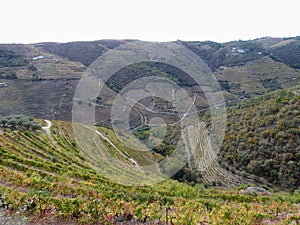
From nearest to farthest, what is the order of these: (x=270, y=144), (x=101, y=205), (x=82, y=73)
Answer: (x=101, y=205) → (x=270, y=144) → (x=82, y=73)

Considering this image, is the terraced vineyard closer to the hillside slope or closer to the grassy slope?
the grassy slope

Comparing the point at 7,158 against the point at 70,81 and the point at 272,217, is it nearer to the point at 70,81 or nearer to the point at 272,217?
the point at 272,217

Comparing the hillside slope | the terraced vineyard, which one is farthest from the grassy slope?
the hillside slope

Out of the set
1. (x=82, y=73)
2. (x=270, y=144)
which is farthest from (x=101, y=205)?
(x=82, y=73)

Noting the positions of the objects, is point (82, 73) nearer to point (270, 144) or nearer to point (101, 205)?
point (270, 144)

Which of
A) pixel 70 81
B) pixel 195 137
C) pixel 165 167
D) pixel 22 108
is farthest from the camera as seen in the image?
pixel 70 81

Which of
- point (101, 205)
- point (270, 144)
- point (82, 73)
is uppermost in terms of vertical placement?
point (82, 73)

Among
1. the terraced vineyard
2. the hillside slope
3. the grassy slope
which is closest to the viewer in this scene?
the terraced vineyard

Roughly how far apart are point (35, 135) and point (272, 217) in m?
20.7

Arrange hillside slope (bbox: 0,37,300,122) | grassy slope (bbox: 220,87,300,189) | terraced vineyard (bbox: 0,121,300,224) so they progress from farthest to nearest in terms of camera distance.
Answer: hillside slope (bbox: 0,37,300,122) < grassy slope (bbox: 220,87,300,189) < terraced vineyard (bbox: 0,121,300,224)

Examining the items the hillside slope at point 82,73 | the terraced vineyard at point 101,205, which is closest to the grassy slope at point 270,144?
the terraced vineyard at point 101,205

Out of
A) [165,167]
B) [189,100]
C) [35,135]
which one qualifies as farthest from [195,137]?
[189,100]

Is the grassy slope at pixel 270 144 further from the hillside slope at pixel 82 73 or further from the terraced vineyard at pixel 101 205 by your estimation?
the hillside slope at pixel 82 73

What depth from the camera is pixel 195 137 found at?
1292 inches
